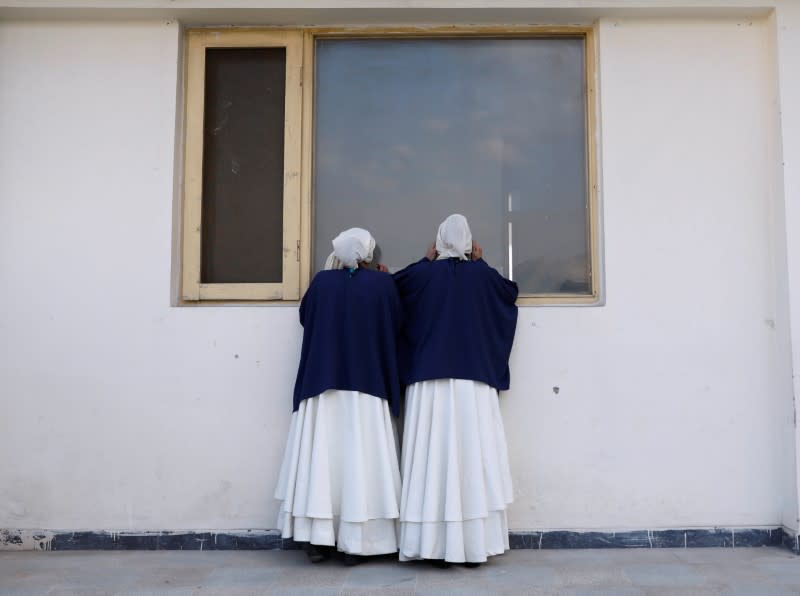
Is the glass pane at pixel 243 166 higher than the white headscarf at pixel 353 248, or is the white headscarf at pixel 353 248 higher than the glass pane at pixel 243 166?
the glass pane at pixel 243 166

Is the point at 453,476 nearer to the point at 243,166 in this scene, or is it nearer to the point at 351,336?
the point at 351,336

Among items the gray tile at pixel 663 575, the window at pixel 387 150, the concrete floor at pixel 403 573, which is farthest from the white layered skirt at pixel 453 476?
the window at pixel 387 150

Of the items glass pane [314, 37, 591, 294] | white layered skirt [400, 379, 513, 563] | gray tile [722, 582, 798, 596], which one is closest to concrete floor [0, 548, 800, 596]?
gray tile [722, 582, 798, 596]

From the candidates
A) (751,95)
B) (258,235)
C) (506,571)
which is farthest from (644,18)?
(506,571)

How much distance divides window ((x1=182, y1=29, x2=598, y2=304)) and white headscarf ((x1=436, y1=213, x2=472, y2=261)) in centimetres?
49

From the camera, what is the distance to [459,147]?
14.8 feet

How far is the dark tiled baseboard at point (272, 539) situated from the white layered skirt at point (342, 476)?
41 centimetres

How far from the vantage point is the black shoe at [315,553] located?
380 cm

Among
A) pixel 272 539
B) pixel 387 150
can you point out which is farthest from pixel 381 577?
pixel 387 150

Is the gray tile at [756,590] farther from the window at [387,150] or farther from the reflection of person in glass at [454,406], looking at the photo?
the window at [387,150]

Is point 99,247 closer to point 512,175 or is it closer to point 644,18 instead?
point 512,175

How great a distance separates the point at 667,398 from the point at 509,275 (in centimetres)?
108

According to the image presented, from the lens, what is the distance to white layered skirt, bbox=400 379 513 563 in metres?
3.66

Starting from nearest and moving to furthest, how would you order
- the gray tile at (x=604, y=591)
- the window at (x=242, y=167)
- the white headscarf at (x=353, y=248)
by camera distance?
the gray tile at (x=604, y=591)
the white headscarf at (x=353, y=248)
the window at (x=242, y=167)
